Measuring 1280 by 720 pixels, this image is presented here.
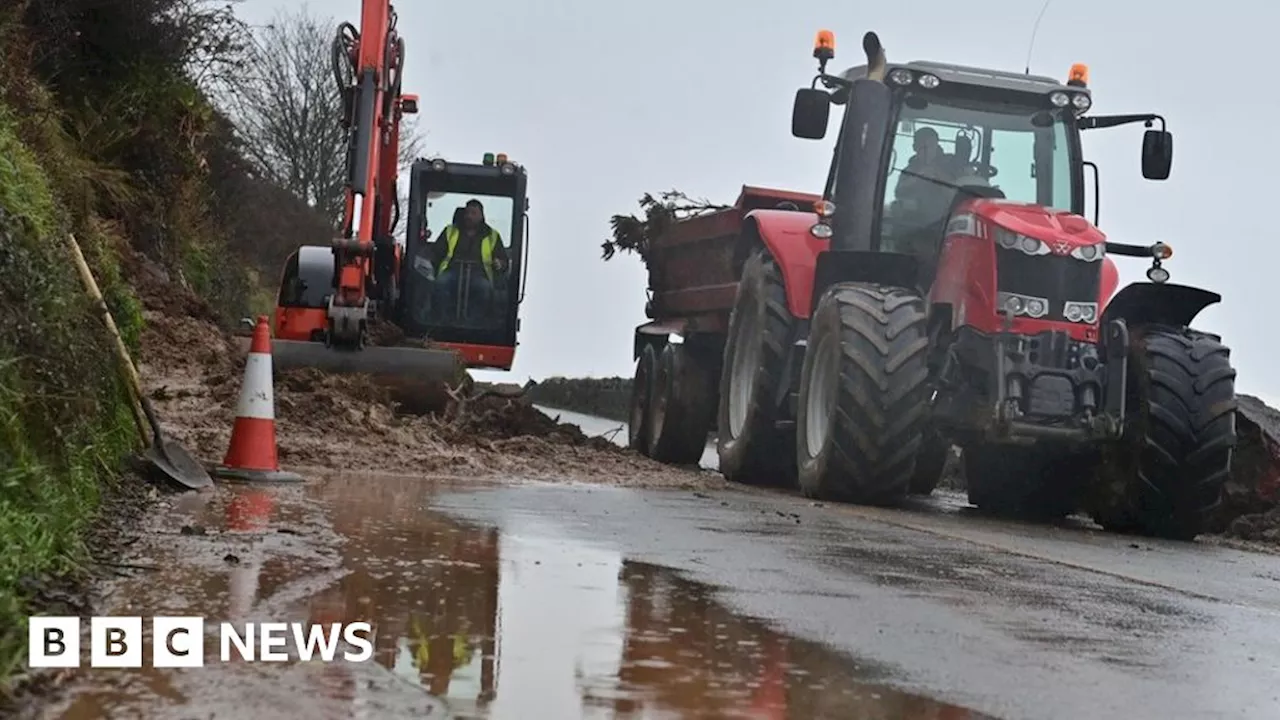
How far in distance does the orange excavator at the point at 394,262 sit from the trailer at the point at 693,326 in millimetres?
2140

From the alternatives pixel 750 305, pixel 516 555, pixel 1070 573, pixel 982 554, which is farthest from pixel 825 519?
pixel 750 305

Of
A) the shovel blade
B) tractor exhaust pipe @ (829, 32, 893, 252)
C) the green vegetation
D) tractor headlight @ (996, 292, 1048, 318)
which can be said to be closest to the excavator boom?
the green vegetation

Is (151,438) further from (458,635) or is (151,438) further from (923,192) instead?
(923,192)

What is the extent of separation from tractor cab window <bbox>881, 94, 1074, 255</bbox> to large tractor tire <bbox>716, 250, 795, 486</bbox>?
1.21 metres

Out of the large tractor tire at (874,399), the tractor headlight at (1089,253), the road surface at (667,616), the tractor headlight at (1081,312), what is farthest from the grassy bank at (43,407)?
the tractor headlight at (1089,253)

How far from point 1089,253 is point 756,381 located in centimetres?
310

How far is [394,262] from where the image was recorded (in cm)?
1884

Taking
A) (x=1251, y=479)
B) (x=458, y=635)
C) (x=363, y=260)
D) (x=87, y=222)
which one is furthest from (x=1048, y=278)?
(x=458, y=635)

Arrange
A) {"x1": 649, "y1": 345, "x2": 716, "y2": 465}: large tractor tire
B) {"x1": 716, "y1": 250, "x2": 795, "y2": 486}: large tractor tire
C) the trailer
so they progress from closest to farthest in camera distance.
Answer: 1. {"x1": 716, "y1": 250, "x2": 795, "y2": 486}: large tractor tire
2. the trailer
3. {"x1": 649, "y1": 345, "x2": 716, "y2": 465}: large tractor tire

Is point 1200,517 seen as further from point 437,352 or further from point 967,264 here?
point 437,352

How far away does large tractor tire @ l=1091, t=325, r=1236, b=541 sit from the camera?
1145 centimetres

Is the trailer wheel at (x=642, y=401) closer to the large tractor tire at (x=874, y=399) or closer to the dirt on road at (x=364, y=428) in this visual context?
the dirt on road at (x=364, y=428)

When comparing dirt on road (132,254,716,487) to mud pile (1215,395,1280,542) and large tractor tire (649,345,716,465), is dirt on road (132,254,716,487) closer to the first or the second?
large tractor tire (649,345,716,465)

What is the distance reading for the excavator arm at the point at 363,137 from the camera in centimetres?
1533
